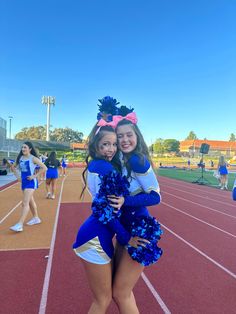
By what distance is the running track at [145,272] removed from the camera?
2.90 meters

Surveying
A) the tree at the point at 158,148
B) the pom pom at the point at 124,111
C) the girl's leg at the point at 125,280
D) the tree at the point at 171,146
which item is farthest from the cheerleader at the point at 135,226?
the tree at the point at 171,146

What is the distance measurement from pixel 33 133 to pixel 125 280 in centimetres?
8463

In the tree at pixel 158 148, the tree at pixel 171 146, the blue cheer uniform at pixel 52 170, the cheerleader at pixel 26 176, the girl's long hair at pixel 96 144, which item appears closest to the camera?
the girl's long hair at pixel 96 144

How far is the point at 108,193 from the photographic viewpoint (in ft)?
5.57

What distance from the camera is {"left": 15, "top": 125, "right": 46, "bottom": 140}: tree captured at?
268ft

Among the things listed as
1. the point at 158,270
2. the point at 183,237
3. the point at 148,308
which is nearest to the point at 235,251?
the point at 183,237

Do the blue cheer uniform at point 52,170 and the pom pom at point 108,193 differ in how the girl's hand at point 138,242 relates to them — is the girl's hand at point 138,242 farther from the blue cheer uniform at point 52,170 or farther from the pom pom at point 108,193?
the blue cheer uniform at point 52,170

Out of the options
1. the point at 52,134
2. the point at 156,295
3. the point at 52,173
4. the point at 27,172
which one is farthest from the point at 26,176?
the point at 52,134

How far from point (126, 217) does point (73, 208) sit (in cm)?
674

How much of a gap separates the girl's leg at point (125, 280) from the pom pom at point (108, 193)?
0.31m

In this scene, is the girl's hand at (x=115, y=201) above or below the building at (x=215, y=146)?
below

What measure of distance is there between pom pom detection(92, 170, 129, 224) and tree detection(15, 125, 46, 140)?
8306cm

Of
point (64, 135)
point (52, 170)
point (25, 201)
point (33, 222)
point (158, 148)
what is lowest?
point (33, 222)

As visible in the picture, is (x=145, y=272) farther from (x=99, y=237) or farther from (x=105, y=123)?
(x=105, y=123)
